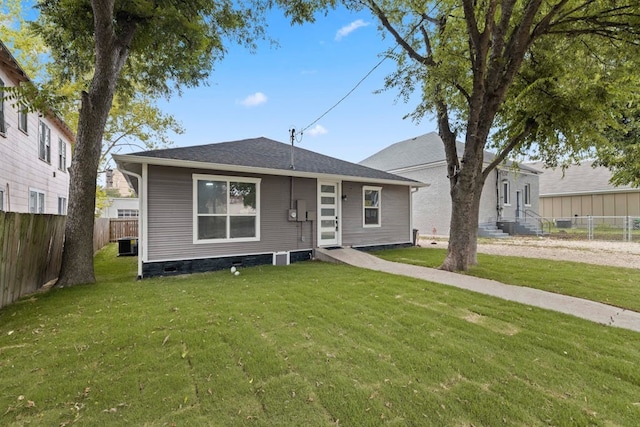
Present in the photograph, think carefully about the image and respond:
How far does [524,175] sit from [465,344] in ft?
69.4

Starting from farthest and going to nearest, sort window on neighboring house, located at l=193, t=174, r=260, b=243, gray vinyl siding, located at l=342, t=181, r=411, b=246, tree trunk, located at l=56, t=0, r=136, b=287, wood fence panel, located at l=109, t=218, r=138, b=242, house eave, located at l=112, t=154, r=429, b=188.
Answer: wood fence panel, located at l=109, t=218, r=138, b=242 → gray vinyl siding, located at l=342, t=181, r=411, b=246 → window on neighboring house, located at l=193, t=174, r=260, b=243 → house eave, located at l=112, t=154, r=429, b=188 → tree trunk, located at l=56, t=0, r=136, b=287

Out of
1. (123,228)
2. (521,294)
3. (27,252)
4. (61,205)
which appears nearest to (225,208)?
(27,252)

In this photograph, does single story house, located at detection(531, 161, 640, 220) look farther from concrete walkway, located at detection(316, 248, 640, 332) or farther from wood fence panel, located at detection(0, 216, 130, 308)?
wood fence panel, located at detection(0, 216, 130, 308)

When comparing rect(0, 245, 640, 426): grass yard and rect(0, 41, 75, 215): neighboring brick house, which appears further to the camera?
rect(0, 41, 75, 215): neighboring brick house

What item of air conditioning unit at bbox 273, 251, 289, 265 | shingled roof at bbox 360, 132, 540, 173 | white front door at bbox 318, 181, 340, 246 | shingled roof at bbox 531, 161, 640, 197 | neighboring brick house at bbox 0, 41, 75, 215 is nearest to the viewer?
neighboring brick house at bbox 0, 41, 75, 215

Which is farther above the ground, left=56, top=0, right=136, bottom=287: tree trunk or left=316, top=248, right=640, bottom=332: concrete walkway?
left=56, top=0, right=136, bottom=287: tree trunk

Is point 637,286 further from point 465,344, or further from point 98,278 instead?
point 98,278

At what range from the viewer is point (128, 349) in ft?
10.5

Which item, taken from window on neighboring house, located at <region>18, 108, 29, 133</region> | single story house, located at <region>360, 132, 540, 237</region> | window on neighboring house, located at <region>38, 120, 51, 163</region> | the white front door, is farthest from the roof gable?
single story house, located at <region>360, 132, 540, 237</region>

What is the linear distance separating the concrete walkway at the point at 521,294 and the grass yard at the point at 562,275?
0.43m

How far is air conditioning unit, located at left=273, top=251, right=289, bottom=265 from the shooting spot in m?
8.68

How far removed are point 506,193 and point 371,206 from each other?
42.3 feet

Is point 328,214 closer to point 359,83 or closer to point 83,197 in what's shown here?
point 359,83

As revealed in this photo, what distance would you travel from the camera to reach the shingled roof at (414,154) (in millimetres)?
18361
